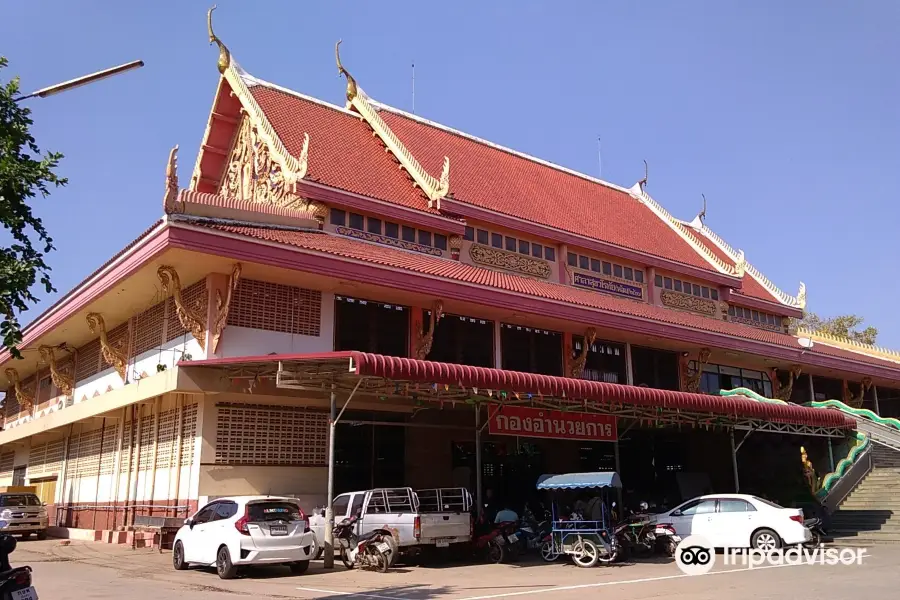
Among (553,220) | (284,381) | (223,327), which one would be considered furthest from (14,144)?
(553,220)

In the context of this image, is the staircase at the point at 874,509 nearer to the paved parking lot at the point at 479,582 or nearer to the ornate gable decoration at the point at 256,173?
the paved parking lot at the point at 479,582

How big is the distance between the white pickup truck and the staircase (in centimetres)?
1019

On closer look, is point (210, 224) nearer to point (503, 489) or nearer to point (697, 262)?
point (503, 489)

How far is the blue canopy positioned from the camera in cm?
1612

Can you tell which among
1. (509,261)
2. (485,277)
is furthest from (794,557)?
(509,261)

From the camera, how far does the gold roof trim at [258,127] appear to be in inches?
797

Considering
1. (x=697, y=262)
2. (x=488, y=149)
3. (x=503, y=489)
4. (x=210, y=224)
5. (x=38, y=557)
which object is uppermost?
(x=488, y=149)

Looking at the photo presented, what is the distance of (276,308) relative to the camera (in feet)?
61.0

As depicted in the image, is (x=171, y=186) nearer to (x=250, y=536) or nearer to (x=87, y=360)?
(x=250, y=536)

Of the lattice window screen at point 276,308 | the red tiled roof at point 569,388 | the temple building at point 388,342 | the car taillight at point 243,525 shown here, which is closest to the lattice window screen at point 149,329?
the temple building at point 388,342

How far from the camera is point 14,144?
8656 millimetres

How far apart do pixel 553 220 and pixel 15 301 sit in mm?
20547

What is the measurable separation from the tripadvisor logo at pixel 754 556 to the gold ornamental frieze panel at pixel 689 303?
1257 centimetres

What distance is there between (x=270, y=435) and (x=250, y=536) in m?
4.74
